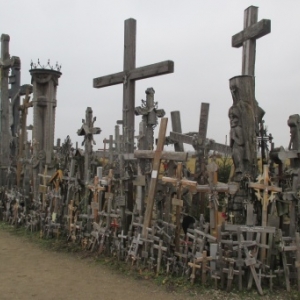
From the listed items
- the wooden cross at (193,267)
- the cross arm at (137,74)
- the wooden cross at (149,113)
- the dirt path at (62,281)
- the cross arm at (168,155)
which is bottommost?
Answer: the dirt path at (62,281)

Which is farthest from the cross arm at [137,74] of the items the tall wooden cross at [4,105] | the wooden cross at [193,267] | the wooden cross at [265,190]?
the tall wooden cross at [4,105]

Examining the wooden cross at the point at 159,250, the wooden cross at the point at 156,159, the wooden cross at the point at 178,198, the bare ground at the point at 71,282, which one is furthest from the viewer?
the wooden cross at the point at 156,159

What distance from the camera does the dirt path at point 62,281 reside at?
5762mm

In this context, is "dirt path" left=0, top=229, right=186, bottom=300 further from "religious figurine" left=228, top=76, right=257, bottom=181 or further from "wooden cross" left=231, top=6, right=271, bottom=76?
"wooden cross" left=231, top=6, right=271, bottom=76

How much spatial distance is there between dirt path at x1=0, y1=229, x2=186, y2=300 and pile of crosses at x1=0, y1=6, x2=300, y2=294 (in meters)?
0.51

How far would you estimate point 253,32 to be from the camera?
7211mm

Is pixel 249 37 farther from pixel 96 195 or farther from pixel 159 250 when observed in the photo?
pixel 96 195

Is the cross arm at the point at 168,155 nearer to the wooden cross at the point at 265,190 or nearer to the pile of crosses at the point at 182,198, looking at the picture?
the pile of crosses at the point at 182,198

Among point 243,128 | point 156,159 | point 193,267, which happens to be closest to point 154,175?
point 156,159

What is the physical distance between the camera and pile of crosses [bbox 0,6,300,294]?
582cm

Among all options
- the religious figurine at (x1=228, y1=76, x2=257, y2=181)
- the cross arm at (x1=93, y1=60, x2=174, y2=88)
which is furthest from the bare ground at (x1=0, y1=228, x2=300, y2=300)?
the cross arm at (x1=93, y1=60, x2=174, y2=88)

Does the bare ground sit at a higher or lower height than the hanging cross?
lower

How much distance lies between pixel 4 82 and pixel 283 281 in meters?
11.1

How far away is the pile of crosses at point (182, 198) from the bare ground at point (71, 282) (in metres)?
0.37
